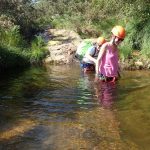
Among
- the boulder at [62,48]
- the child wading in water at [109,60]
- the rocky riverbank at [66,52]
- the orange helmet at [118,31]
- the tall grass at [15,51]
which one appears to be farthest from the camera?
the boulder at [62,48]

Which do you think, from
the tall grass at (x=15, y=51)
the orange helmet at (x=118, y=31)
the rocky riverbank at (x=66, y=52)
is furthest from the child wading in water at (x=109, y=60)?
the rocky riverbank at (x=66, y=52)

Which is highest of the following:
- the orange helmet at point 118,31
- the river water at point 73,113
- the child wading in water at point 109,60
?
the orange helmet at point 118,31

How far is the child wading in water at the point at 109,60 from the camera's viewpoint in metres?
10.2

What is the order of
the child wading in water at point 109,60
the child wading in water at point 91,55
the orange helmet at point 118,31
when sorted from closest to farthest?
1. the orange helmet at point 118,31
2. the child wading in water at point 109,60
3. the child wading in water at point 91,55

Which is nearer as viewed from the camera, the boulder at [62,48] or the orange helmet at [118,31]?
the orange helmet at [118,31]

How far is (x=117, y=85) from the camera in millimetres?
12055

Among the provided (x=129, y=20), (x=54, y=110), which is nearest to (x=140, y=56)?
(x=129, y=20)

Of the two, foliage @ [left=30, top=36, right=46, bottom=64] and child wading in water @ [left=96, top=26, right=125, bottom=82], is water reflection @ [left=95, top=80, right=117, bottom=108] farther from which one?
foliage @ [left=30, top=36, right=46, bottom=64]

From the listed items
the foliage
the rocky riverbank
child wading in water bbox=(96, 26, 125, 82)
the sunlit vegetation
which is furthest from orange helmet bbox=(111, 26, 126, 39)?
the foliage

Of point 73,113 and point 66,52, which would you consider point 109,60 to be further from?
point 66,52

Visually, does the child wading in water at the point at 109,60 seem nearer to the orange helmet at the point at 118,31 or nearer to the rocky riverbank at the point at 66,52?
the orange helmet at the point at 118,31

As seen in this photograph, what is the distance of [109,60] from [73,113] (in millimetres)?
2294

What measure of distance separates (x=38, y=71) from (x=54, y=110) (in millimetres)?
6734

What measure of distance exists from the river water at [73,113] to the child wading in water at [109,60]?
44cm
